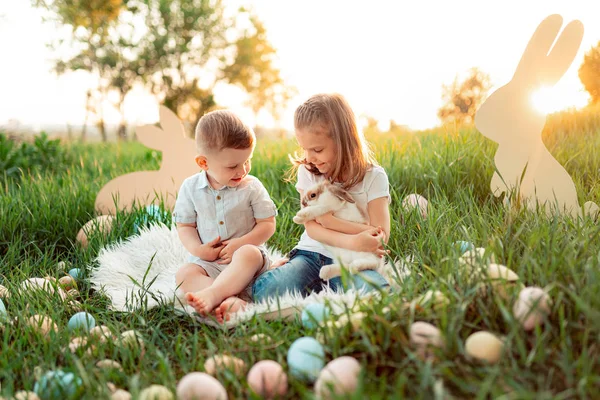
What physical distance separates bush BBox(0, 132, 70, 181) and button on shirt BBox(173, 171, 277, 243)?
337cm

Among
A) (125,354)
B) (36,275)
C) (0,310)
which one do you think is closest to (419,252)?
(125,354)

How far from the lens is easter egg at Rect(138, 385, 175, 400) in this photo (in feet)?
4.38

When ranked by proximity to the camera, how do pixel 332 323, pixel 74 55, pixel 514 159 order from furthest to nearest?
pixel 74 55
pixel 514 159
pixel 332 323

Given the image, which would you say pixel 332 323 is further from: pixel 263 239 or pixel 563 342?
pixel 263 239

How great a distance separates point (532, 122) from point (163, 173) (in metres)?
2.35

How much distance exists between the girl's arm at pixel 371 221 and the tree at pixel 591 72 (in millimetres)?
1927

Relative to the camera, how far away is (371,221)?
2.40 m

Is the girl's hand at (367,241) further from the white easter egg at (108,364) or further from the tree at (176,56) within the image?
the tree at (176,56)

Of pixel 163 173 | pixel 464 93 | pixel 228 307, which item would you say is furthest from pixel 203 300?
pixel 464 93

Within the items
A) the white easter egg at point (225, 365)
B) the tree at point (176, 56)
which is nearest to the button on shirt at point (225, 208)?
the white easter egg at point (225, 365)

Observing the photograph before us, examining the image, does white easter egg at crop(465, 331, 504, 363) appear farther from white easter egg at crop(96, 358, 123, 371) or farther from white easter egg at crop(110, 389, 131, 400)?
white easter egg at crop(96, 358, 123, 371)

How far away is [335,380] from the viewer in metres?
1.32

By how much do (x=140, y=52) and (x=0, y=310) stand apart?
21635 mm

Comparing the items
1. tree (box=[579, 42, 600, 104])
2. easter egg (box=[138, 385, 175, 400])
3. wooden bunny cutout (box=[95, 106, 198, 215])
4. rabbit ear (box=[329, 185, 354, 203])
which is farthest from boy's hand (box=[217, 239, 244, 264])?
tree (box=[579, 42, 600, 104])
